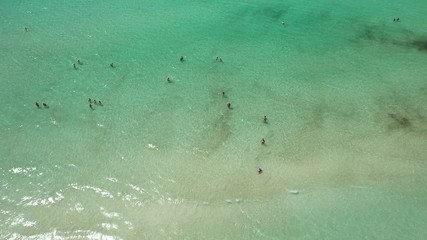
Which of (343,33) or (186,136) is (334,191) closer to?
(186,136)

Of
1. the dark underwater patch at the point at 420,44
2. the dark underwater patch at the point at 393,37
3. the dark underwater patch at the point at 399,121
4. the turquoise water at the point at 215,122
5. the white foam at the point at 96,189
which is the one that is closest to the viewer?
the turquoise water at the point at 215,122

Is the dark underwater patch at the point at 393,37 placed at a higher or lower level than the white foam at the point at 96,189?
higher

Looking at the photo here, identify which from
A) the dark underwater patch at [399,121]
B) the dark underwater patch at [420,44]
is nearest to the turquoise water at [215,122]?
the dark underwater patch at [399,121]

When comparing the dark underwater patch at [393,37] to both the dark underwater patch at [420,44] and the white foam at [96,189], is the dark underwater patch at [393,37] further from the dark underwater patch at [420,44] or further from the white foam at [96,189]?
the white foam at [96,189]

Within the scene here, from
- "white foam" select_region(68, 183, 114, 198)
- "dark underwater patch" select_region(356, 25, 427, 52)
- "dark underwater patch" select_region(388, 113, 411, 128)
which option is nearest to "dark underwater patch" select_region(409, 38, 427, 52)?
"dark underwater patch" select_region(356, 25, 427, 52)

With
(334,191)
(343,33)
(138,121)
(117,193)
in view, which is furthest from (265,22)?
(117,193)

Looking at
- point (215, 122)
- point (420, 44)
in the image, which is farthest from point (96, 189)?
point (420, 44)

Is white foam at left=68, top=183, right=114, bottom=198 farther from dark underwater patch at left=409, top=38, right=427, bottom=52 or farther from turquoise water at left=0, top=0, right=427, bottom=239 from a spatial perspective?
dark underwater patch at left=409, top=38, right=427, bottom=52

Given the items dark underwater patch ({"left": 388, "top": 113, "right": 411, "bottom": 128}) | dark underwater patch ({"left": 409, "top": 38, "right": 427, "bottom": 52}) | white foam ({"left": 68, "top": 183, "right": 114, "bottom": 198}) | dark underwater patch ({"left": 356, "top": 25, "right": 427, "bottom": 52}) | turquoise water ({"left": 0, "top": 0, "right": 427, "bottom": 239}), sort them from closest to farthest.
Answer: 1. turquoise water ({"left": 0, "top": 0, "right": 427, "bottom": 239})
2. white foam ({"left": 68, "top": 183, "right": 114, "bottom": 198})
3. dark underwater patch ({"left": 388, "top": 113, "right": 411, "bottom": 128})
4. dark underwater patch ({"left": 409, "top": 38, "right": 427, "bottom": 52})
5. dark underwater patch ({"left": 356, "top": 25, "right": 427, "bottom": 52})
